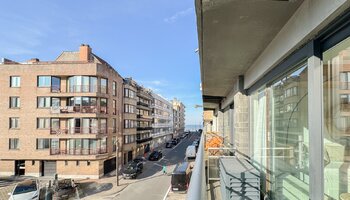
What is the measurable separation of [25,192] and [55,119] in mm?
12661

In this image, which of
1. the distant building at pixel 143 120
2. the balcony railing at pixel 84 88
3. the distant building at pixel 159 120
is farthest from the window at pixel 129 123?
the distant building at pixel 159 120

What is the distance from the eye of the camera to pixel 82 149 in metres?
30.4

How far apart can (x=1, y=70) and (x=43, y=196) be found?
1855 centimetres

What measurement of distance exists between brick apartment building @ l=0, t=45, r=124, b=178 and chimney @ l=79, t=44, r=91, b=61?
1.86 meters

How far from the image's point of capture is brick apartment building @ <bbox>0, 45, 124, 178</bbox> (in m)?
30.5

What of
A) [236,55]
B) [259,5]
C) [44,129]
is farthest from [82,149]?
[259,5]

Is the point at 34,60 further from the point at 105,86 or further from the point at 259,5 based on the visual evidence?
the point at 259,5

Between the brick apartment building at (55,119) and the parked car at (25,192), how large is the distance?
9.72m

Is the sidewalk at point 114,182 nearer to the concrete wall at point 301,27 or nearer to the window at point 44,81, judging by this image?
the window at point 44,81

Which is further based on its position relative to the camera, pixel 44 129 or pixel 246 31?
pixel 44 129

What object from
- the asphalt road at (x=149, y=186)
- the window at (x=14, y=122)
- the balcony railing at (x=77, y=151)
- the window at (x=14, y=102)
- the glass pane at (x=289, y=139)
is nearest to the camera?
the glass pane at (x=289, y=139)

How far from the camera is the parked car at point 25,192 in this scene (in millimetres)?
19031

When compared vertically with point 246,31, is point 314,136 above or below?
below

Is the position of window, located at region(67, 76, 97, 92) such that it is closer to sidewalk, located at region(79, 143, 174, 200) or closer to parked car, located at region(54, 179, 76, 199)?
sidewalk, located at region(79, 143, 174, 200)
